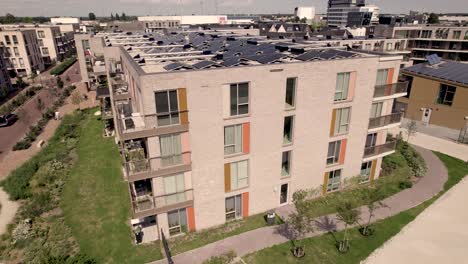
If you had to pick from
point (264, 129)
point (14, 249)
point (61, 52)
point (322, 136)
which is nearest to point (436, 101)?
point (322, 136)

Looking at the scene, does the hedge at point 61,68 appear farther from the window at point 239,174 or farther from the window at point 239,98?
the window at point 239,98

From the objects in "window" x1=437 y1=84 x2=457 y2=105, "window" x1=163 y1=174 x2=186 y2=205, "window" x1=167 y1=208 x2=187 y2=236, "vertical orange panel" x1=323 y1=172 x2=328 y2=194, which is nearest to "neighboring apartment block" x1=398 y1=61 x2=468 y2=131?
"window" x1=437 y1=84 x2=457 y2=105

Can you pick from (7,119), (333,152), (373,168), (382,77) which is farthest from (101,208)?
(7,119)

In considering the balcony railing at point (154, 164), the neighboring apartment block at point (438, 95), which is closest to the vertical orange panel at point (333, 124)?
the balcony railing at point (154, 164)

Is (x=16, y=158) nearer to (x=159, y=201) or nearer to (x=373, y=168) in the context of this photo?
(x=159, y=201)

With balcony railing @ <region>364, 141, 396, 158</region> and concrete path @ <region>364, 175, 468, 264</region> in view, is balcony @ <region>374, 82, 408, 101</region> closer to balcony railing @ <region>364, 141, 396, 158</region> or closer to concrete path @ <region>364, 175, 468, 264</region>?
balcony railing @ <region>364, 141, 396, 158</region>

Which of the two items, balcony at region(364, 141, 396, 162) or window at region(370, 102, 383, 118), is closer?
window at region(370, 102, 383, 118)
